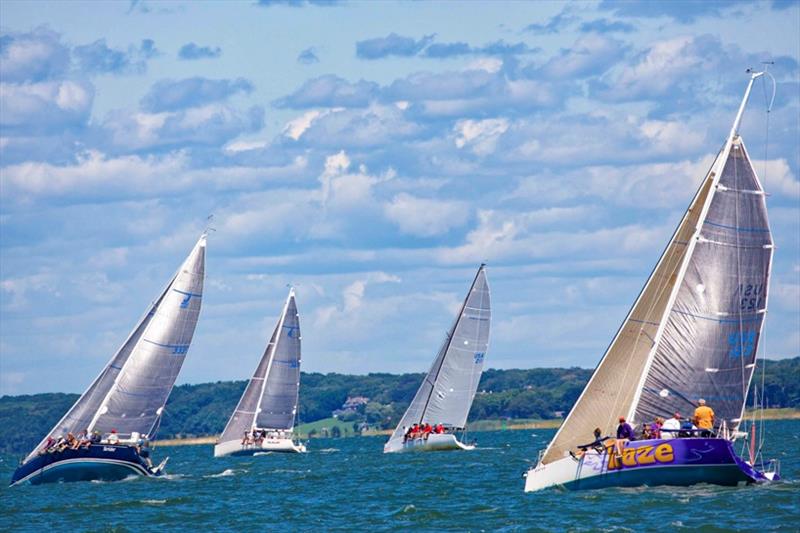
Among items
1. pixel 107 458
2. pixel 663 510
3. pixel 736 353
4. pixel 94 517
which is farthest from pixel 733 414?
pixel 107 458

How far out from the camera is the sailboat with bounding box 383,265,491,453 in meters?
90.8

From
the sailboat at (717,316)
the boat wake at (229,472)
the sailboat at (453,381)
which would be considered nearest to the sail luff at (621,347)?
the sailboat at (717,316)

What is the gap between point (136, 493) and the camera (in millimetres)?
57500

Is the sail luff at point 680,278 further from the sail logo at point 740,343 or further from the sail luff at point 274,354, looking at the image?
the sail luff at point 274,354

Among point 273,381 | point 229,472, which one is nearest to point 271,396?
point 273,381

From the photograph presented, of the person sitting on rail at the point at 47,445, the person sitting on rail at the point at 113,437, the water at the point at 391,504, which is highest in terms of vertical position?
the person sitting on rail at the point at 113,437

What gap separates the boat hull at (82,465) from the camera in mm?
62406

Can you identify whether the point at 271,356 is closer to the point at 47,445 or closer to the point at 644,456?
the point at 47,445

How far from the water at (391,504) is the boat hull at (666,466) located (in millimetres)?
335

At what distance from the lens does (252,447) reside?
322ft

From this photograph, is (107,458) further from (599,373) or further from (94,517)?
(599,373)

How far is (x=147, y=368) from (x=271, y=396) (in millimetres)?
32298

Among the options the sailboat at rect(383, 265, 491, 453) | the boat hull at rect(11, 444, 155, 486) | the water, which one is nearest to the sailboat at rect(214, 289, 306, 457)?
the sailboat at rect(383, 265, 491, 453)

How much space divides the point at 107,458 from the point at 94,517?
15.7 meters
